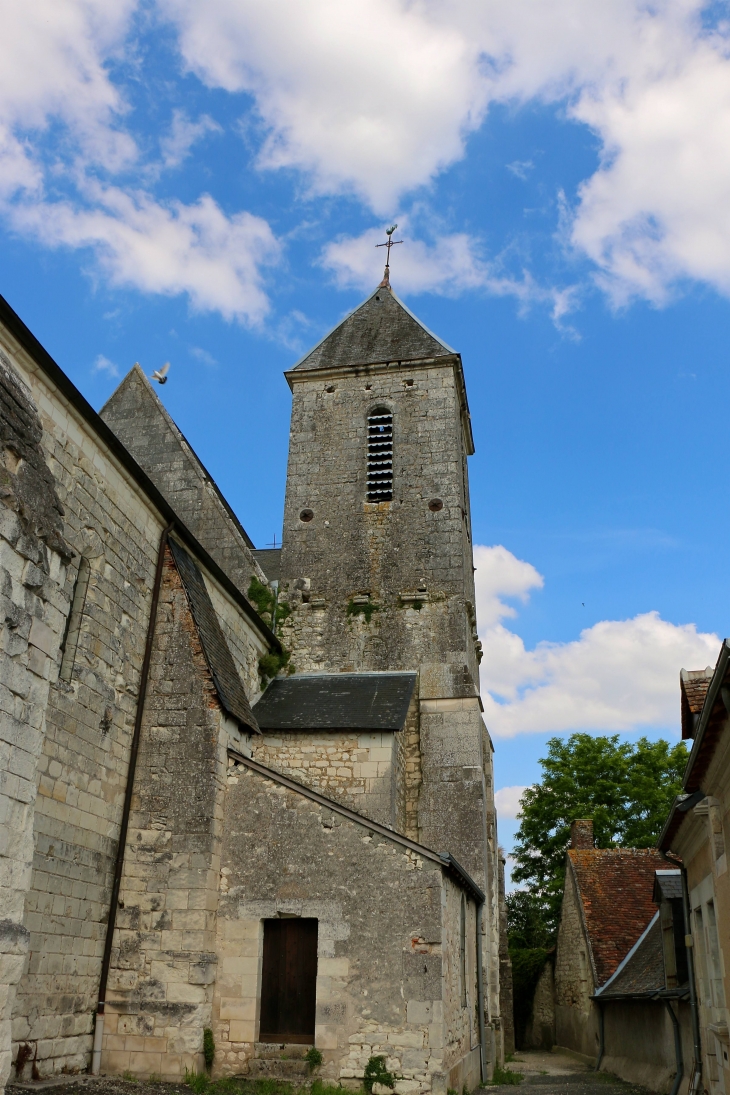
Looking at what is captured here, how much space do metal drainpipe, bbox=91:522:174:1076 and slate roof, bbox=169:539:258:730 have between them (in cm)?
37

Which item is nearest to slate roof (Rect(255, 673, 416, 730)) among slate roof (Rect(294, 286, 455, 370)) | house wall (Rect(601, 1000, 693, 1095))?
house wall (Rect(601, 1000, 693, 1095))

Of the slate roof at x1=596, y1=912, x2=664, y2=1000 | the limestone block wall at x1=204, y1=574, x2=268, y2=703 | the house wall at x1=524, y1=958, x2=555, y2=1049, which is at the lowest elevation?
the house wall at x1=524, y1=958, x2=555, y2=1049

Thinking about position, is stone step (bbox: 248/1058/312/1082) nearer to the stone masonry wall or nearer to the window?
the stone masonry wall

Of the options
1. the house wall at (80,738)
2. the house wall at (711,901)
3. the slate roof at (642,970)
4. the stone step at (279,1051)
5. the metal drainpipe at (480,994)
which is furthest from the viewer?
the slate roof at (642,970)

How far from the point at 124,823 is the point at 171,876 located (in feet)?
2.40

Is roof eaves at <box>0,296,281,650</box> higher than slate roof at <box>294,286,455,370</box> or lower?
lower

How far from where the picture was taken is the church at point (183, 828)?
537 cm

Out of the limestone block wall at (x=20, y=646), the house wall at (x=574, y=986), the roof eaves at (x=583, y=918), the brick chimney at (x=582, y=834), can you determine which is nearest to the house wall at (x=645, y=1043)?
the roof eaves at (x=583, y=918)

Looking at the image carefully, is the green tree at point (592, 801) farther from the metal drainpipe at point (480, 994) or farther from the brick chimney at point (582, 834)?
the metal drainpipe at point (480, 994)

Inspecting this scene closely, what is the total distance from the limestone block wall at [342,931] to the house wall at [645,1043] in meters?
3.38

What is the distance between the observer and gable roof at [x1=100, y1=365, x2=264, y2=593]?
14.7 metres

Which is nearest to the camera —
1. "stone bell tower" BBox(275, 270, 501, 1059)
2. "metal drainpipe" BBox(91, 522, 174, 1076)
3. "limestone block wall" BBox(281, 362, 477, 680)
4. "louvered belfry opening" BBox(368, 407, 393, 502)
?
"metal drainpipe" BBox(91, 522, 174, 1076)

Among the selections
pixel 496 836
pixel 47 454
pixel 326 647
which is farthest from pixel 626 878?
pixel 47 454

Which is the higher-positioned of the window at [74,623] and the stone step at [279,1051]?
the window at [74,623]
